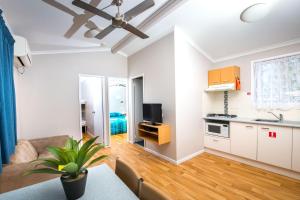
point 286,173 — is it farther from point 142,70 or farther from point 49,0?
point 49,0

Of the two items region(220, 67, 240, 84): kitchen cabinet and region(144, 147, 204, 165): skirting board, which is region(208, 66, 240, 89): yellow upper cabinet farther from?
region(144, 147, 204, 165): skirting board

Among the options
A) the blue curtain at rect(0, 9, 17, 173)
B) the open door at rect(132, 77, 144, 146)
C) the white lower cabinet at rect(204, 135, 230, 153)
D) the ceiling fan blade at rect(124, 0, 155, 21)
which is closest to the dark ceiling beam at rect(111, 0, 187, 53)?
the ceiling fan blade at rect(124, 0, 155, 21)

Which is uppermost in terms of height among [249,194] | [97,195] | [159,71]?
[159,71]

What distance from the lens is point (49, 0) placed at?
1475 millimetres

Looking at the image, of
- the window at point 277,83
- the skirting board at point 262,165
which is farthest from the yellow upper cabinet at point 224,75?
the skirting board at point 262,165

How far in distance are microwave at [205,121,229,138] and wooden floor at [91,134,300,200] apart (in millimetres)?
548

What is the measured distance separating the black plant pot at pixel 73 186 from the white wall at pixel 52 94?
3.09 m

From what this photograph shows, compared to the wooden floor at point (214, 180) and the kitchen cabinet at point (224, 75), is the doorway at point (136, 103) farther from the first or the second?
the kitchen cabinet at point (224, 75)

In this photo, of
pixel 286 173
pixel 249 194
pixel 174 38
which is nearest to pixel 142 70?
pixel 174 38

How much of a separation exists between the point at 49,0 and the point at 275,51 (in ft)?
12.8

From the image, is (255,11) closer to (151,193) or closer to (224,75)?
(224,75)

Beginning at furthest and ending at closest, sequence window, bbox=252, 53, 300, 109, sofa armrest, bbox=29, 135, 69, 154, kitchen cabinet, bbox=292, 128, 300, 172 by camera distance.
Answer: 1. sofa armrest, bbox=29, 135, 69, 154
2. window, bbox=252, 53, 300, 109
3. kitchen cabinet, bbox=292, 128, 300, 172

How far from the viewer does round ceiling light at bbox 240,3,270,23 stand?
202cm

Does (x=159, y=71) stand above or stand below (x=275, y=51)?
below
